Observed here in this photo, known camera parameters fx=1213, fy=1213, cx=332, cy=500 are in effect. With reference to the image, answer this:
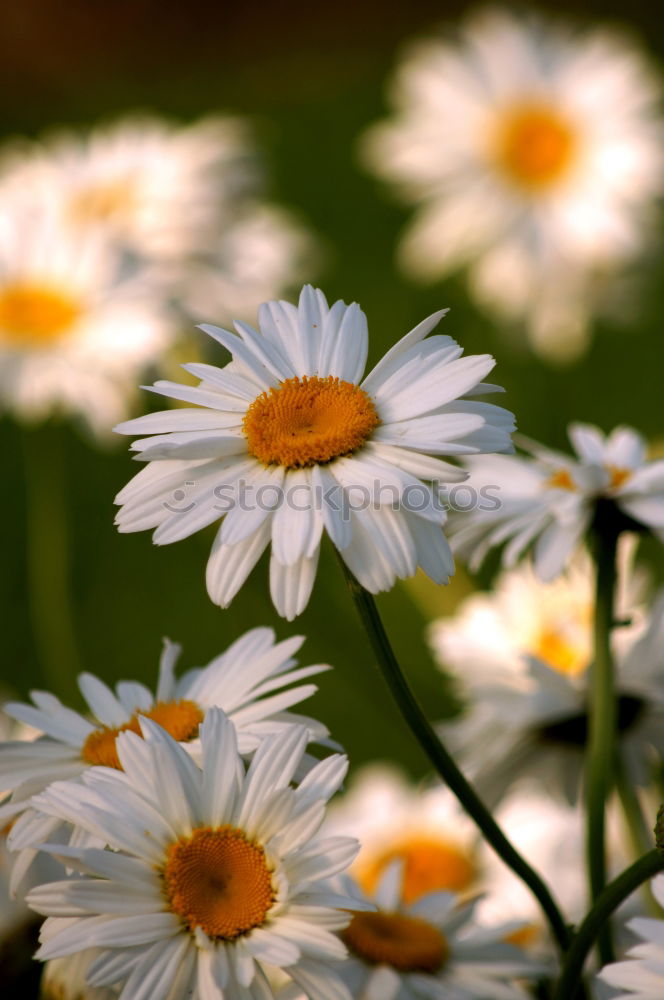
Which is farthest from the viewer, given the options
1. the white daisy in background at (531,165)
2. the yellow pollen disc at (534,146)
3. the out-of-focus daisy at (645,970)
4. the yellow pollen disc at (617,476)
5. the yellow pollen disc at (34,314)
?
the yellow pollen disc at (534,146)

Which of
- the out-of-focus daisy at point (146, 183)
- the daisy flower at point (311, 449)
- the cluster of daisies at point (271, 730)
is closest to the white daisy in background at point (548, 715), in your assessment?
the cluster of daisies at point (271, 730)

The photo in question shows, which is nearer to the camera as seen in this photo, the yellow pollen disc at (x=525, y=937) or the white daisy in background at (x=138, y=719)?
the white daisy in background at (x=138, y=719)

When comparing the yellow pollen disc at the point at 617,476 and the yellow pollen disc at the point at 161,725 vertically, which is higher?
the yellow pollen disc at the point at 617,476

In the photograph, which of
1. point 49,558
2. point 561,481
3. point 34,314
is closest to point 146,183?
point 34,314

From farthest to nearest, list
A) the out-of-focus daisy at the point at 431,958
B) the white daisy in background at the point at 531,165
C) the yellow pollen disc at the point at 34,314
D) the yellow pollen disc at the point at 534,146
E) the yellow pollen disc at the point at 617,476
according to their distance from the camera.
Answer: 1. the yellow pollen disc at the point at 534,146
2. the white daisy in background at the point at 531,165
3. the yellow pollen disc at the point at 34,314
4. the yellow pollen disc at the point at 617,476
5. the out-of-focus daisy at the point at 431,958

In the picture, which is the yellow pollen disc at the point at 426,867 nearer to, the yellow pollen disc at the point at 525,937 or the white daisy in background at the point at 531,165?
the yellow pollen disc at the point at 525,937

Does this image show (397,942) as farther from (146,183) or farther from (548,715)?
(146,183)
